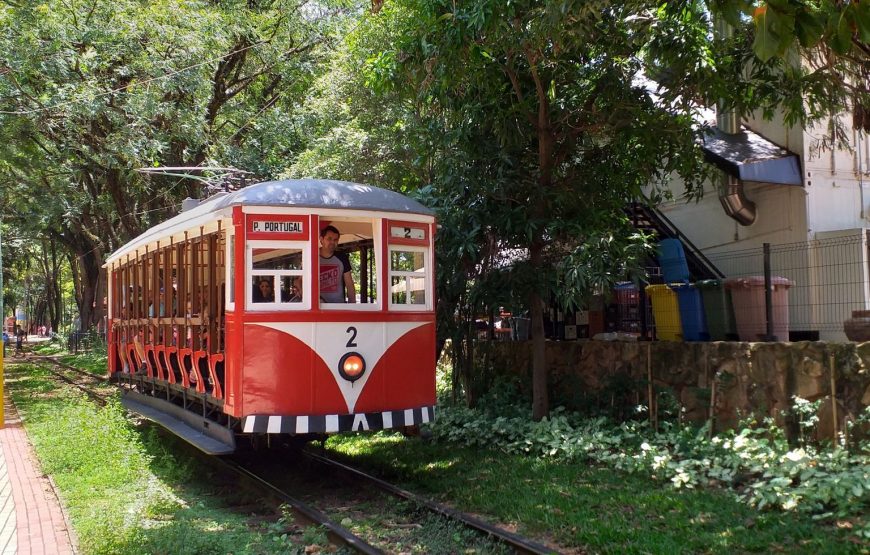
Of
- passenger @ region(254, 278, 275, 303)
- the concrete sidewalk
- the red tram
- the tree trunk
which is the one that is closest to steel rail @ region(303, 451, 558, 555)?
the red tram

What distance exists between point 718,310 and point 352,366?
5.15 meters

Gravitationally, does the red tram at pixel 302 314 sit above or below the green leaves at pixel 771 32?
below

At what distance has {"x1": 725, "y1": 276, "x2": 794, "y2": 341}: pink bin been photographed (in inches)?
369

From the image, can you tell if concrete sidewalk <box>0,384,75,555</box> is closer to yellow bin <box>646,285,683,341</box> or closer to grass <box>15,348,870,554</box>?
grass <box>15,348,870,554</box>

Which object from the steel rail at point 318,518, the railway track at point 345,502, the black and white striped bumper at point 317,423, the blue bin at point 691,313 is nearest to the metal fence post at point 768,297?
the blue bin at point 691,313

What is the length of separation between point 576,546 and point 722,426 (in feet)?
10.8

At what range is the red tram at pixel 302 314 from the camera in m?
7.38

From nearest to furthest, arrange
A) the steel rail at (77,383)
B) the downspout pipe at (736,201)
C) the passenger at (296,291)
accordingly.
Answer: the passenger at (296,291) → the downspout pipe at (736,201) → the steel rail at (77,383)

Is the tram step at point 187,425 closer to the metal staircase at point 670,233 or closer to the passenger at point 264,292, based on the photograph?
the passenger at point 264,292

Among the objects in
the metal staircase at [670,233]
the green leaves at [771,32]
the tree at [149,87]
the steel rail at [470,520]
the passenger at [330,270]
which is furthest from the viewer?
the tree at [149,87]

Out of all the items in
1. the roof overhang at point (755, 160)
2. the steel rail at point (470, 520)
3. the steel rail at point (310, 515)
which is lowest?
the steel rail at point (310, 515)

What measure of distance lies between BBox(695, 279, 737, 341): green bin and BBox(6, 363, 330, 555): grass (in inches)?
238

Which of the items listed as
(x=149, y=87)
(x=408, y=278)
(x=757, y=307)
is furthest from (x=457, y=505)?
(x=149, y=87)

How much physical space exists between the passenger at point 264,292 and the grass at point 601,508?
8.46 feet
